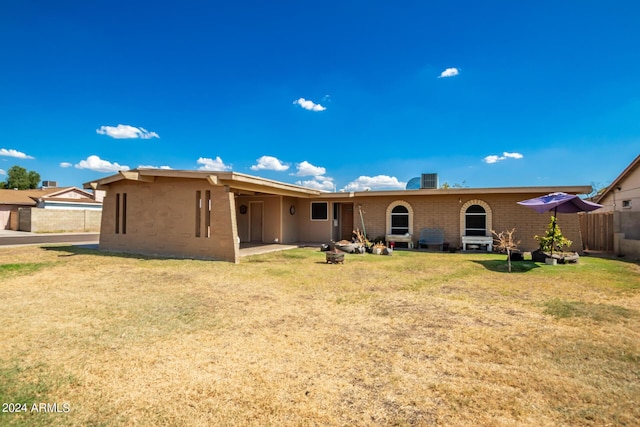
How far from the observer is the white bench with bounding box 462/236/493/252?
1279 centimetres

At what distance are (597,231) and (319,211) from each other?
1194 cm

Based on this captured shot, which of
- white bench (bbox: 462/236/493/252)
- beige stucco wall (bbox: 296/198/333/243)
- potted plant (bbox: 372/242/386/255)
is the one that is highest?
beige stucco wall (bbox: 296/198/333/243)

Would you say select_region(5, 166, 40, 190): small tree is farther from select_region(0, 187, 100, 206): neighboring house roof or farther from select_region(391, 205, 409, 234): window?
select_region(391, 205, 409, 234): window

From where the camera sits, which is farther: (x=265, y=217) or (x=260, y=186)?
(x=265, y=217)

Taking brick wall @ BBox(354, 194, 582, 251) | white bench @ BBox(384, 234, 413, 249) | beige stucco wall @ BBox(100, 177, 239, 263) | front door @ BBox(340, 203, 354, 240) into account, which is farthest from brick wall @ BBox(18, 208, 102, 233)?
white bench @ BBox(384, 234, 413, 249)

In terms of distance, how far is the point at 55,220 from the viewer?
2541 centimetres

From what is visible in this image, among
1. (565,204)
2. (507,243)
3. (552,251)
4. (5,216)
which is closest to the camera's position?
(565,204)

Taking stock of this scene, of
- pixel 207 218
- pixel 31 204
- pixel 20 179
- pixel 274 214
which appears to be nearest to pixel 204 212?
pixel 207 218

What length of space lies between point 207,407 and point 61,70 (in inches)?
819

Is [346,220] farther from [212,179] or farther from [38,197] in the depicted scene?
[38,197]

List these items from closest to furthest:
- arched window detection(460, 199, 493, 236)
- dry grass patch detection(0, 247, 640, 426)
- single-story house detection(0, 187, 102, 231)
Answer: dry grass patch detection(0, 247, 640, 426), arched window detection(460, 199, 493, 236), single-story house detection(0, 187, 102, 231)

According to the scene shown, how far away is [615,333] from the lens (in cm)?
395

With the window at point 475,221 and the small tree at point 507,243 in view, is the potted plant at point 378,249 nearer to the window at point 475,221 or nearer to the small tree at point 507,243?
the small tree at point 507,243

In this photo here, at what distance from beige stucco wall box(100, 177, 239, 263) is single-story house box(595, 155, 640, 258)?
12.1 metres
